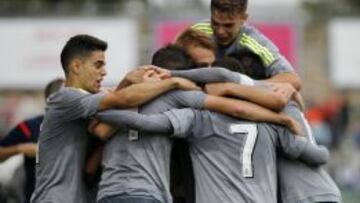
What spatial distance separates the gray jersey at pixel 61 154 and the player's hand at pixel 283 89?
3.83ft

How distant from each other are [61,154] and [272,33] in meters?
A: 23.9

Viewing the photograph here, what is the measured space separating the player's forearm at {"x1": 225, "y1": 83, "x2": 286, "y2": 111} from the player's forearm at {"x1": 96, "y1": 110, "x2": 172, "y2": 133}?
1.52ft

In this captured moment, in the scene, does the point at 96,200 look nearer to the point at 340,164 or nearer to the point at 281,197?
the point at 281,197

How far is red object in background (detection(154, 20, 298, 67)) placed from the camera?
104 ft

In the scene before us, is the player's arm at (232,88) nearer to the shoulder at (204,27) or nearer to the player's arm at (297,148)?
the player's arm at (297,148)

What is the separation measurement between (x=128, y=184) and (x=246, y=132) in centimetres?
79

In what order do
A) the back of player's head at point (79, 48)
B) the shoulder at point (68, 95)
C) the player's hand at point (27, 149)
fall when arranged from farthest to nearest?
the player's hand at point (27, 149)
the back of player's head at point (79, 48)
the shoulder at point (68, 95)

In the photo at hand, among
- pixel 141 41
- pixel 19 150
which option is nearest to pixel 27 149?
pixel 19 150

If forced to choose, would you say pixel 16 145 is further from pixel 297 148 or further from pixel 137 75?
pixel 297 148

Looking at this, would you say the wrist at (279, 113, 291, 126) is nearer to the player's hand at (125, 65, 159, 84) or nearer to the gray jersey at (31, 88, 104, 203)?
the player's hand at (125, 65, 159, 84)

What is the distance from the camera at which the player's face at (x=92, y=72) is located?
27.8 feet

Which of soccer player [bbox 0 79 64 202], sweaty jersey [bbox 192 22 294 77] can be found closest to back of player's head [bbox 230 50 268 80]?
sweaty jersey [bbox 192 22 294 77]

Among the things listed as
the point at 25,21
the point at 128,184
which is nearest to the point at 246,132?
the point at 128,184

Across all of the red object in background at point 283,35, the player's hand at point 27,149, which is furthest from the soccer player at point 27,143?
the red object in background at point 283,35
